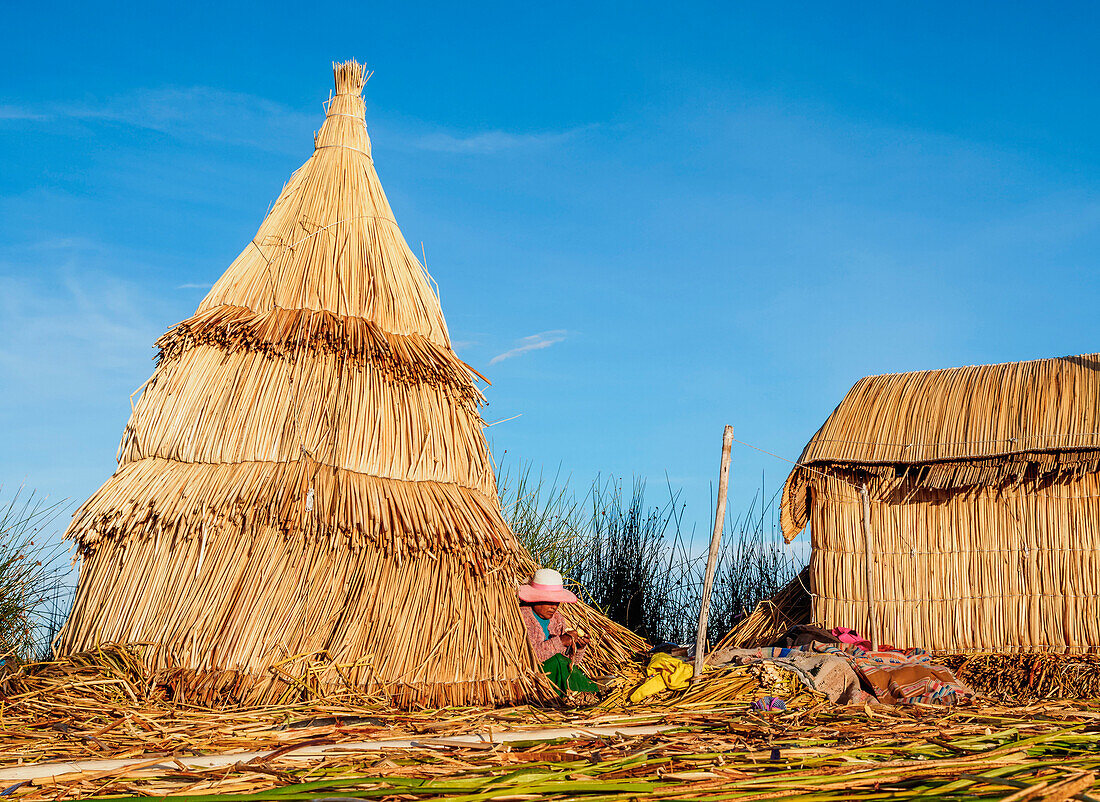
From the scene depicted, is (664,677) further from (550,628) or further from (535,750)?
(535,750)

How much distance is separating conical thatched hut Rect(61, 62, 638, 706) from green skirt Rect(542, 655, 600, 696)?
16 cm

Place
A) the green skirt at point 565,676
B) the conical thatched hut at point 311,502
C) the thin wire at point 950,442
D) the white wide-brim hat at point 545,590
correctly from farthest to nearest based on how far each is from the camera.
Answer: the thin wire at point 950,442 < the white wide-brim hat at point 545,590 < the green skirt at point 565,676 < the conical thatched hut at point 311,502

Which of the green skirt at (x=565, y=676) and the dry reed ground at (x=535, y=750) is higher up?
the green skirt at (x=565, y=676)

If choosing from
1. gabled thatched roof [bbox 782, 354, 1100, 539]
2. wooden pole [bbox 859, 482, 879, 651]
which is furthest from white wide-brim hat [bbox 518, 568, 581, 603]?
wooden pole [bbox 859, 482, 879, 651]

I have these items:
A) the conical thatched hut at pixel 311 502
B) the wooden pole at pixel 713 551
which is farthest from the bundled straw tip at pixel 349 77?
the wooden pole at pixel 713 551

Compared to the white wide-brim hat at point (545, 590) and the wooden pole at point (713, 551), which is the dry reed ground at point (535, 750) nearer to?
the wooden pole at point (713, 551)

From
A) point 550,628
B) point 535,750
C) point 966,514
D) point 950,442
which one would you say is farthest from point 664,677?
point 950,442

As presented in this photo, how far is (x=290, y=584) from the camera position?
5676 millimetres

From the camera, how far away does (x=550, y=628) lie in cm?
682

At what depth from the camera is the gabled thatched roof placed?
7.58m

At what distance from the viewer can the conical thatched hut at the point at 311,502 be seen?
5617 millimetres

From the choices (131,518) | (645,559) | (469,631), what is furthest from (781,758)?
(645,559)

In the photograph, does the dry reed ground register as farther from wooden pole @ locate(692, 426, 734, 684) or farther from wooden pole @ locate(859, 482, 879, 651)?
wooden pole @ locate(859, 482, 879, 651)

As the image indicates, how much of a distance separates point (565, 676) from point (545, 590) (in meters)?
0.60
